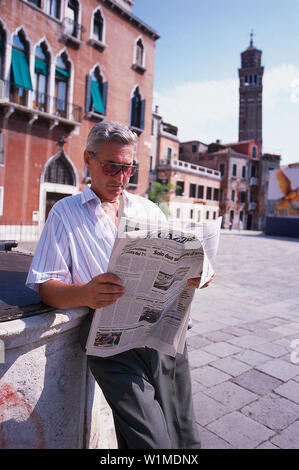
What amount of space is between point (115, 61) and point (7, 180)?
878 cm

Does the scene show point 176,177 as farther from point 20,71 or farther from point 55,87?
point 20,71

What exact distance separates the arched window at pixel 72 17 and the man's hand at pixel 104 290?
1707 cm

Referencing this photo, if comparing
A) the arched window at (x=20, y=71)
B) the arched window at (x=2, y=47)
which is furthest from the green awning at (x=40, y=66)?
the arched window at (x=2, y=47)

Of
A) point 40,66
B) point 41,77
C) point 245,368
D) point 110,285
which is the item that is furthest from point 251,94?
point 110,285

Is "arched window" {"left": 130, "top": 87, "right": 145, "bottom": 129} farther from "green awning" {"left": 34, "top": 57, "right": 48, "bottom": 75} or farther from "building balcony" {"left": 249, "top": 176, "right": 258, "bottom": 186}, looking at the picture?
"building balcony" {"left": 249, "top": 176, "right": 258, "bottom": 186}

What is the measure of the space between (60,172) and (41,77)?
160 inches

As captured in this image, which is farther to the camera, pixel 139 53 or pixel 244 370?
pixel 139 53

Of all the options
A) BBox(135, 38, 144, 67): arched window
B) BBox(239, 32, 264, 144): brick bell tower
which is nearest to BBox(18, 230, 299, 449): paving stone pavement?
BBox(135, 38, 144, 67): arched window

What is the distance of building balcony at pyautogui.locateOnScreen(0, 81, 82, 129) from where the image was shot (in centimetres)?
1311

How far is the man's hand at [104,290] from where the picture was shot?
117 cm

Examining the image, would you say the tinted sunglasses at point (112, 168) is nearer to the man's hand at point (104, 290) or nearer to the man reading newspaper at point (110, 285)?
the man reading newspaper at point (110, 285)

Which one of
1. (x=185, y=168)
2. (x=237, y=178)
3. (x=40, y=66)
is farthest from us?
(x=237, y=178)

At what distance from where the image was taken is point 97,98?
16.6m
